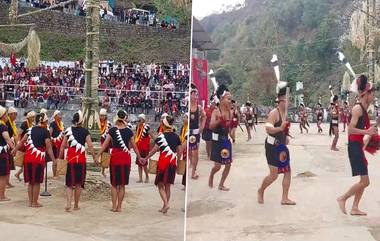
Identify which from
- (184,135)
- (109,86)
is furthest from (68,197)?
(184,135)

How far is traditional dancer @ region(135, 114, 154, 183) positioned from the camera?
3707 mm

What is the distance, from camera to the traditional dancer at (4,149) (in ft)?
13.0

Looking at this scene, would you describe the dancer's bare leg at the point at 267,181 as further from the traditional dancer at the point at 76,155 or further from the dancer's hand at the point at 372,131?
the traditional dancer at the point at 76,155

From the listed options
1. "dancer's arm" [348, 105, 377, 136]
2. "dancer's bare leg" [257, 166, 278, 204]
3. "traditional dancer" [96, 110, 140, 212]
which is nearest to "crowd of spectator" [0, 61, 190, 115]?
"traditional dancer" [96, 110, 140, 212]

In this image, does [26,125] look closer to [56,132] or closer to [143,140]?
[56,132]

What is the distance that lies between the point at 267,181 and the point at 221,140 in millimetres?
360

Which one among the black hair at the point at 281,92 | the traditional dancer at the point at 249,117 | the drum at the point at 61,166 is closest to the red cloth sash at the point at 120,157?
the drum at the point at 61,166

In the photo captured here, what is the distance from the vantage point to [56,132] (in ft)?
12.7

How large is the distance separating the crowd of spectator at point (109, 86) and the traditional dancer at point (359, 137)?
3.52 feet

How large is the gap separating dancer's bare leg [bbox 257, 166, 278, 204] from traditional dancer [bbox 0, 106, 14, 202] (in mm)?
1865

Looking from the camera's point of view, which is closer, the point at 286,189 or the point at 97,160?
the point at 286,189

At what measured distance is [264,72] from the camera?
3.22 meters

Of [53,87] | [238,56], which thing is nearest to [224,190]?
[238,56]

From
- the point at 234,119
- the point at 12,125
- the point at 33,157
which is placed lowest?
the point at 33,157
